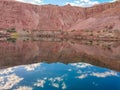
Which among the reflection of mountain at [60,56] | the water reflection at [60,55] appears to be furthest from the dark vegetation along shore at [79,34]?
→ the reflection of mountain at [60,56]

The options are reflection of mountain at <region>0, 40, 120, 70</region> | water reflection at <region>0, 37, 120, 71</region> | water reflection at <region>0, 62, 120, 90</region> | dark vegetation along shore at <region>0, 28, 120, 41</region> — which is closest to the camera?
water reflection at <region>0, 62, 120, 90</region>

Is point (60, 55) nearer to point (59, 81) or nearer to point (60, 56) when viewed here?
point (60, 56)

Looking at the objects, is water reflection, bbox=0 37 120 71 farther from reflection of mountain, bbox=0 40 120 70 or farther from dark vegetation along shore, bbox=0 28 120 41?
dark vegetation along shore, bbox=0 28 120 41

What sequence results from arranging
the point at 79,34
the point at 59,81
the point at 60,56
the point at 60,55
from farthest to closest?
1. the point at 79,34
2. the point at 60,55
3. the point at 60,56
4. the point at 59,81

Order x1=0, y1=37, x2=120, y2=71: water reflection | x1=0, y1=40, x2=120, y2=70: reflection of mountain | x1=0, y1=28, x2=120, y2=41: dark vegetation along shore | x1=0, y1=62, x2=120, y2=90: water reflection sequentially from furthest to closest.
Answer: x1=0, y1=28, x2=120, y2=41: dark vegetation along shore, x1=0, y1=37, x2=120, y2=71: water reflection, x1=0, y1=40, x2=120, y2=70: reflection of mountain, x1=0, y1=62, x2=120, y2=90: water reflection

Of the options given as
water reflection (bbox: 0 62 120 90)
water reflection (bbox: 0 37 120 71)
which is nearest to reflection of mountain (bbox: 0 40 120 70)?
water reflection (bbox: 0 37 120 71)

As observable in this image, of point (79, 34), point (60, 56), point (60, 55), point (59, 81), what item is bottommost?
point (79, 34)

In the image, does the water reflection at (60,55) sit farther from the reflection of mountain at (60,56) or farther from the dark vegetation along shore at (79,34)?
the dark vegetation along shore at (79,34)

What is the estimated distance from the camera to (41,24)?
640ft

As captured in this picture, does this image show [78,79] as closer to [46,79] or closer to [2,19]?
[46,79]

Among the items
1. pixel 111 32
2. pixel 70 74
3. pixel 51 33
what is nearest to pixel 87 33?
pixel 111 32

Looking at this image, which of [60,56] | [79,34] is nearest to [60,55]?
[60,56]

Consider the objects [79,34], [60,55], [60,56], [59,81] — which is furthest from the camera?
[79,34]

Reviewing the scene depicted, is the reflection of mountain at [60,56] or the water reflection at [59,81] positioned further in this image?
the reflection of mountain at [60,56]
